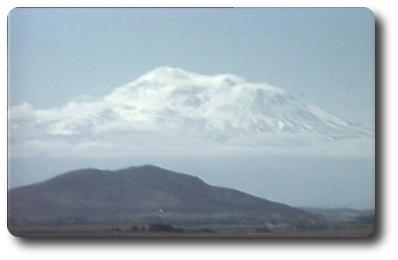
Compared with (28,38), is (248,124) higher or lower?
lower

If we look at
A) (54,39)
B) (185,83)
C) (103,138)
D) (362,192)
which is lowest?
(362,192)

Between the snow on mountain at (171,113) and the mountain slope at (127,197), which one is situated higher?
the snow on mountain at (171,113)

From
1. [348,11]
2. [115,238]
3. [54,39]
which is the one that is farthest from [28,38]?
[348,11]

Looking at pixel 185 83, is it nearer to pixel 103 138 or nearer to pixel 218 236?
pixel 103 138

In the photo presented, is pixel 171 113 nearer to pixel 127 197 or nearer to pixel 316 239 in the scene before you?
pixel 127 197
